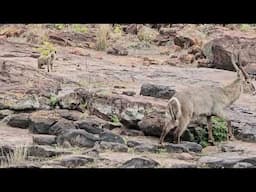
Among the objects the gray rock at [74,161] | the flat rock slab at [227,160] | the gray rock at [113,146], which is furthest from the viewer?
the gray rock at [113,146]

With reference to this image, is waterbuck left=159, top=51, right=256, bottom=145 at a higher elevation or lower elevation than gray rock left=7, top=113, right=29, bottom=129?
higher

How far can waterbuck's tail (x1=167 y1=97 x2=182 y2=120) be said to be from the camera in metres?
7.59

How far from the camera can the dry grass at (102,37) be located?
314 inches

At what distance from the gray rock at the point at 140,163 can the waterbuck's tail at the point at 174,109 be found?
33.6 inches

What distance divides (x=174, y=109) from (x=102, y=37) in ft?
4.16

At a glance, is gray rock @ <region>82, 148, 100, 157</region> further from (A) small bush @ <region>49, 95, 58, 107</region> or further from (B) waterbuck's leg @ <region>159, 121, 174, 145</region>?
(A) small bush @ <region>49, 95, 58, 107</region>

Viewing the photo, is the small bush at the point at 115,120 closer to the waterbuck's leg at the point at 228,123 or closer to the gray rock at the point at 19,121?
the gray rock at the point at 19,121

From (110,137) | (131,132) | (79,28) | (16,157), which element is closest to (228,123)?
(131,132)

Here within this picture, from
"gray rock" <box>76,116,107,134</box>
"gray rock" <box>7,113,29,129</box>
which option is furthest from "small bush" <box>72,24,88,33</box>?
"gray rock" <box>7,113,29,129</box>

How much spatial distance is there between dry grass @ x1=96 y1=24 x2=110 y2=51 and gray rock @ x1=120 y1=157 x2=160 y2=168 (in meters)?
1.76

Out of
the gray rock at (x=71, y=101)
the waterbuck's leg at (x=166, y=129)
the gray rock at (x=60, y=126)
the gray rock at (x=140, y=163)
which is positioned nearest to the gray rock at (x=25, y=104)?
the gray rock at (x=71, y=101)

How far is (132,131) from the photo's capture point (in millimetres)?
7582

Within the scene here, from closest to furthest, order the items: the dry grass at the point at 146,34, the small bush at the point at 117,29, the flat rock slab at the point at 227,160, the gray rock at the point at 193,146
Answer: the flat rock slab at the point at 227,160
the gray rock at the point at 193,146
the small bush at the point at 117,29
the dry grass at the point at 146,34

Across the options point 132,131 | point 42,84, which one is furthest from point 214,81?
point 42,84
